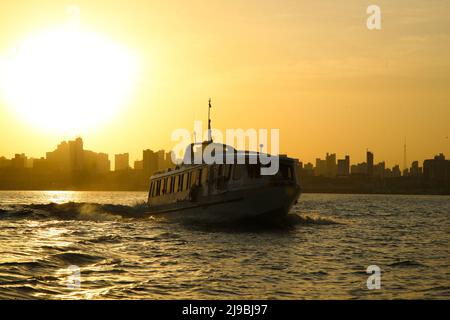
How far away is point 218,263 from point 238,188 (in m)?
13.0

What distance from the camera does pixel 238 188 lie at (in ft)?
109

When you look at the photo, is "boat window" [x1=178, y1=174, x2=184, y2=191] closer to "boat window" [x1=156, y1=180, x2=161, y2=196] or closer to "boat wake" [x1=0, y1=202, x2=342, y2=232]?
"boat wake" [x1=0, y1=202, x2=342, y2=232]

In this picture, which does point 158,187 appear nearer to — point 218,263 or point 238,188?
point 238,188

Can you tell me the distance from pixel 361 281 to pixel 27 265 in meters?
10.5

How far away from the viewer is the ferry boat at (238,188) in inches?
1297

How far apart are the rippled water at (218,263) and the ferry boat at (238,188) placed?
3.34 feet

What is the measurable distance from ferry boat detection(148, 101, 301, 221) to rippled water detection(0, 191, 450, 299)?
3.34 ft

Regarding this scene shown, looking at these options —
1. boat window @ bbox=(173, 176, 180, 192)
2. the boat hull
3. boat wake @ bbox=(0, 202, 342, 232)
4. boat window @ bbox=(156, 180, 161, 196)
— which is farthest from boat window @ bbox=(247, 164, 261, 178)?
boat window @ bbox=(156, 180, 161, 196)

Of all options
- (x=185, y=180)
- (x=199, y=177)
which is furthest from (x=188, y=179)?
(x=199, y=177)

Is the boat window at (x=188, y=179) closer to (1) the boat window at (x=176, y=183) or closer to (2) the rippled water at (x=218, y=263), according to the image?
(1) the boat window at (x=176, y=183)

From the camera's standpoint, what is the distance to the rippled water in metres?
15.0

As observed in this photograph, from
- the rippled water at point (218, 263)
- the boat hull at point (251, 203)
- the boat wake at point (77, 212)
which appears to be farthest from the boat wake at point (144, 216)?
the boat hull at point (251, 203)
